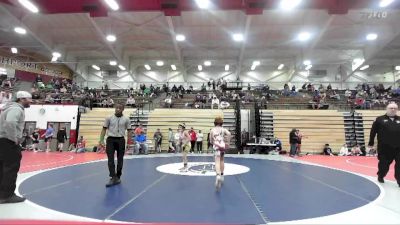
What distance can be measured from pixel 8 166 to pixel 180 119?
1543cm

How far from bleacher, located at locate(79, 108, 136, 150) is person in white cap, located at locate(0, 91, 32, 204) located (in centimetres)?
1417

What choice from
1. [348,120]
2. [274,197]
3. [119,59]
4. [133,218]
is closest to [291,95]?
[348,120]

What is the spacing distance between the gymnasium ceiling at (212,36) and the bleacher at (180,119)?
20.9 ft

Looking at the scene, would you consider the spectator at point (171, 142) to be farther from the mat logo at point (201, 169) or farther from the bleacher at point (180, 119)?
the mat logo at point (201, 169)

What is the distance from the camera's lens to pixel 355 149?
1700cm

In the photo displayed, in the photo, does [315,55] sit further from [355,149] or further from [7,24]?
[7,24]

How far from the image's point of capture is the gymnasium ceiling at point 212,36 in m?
22.3

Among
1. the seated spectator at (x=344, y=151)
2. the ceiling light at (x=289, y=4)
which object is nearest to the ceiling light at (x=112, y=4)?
the ceiling light at (x=289, y=4)

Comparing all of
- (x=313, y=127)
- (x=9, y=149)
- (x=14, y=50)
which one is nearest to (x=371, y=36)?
(x=313, y=127)

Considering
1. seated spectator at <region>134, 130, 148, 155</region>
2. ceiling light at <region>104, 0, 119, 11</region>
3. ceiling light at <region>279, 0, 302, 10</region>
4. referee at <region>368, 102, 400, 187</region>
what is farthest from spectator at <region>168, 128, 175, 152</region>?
referee at <region>368, 102, 400, 187</region>

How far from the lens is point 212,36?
26.4m

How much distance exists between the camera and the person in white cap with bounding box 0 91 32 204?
15.4ft

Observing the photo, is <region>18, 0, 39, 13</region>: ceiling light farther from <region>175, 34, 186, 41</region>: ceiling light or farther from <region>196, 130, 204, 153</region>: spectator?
<region>175, 34, 186, 41</region>: ceiling light

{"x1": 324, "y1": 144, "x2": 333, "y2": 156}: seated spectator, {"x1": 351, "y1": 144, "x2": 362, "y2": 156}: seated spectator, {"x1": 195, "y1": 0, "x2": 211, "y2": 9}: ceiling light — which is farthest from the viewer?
{"x1": 324, "y1": 144, "x2": 333, "y2": 156}: seated spectator
